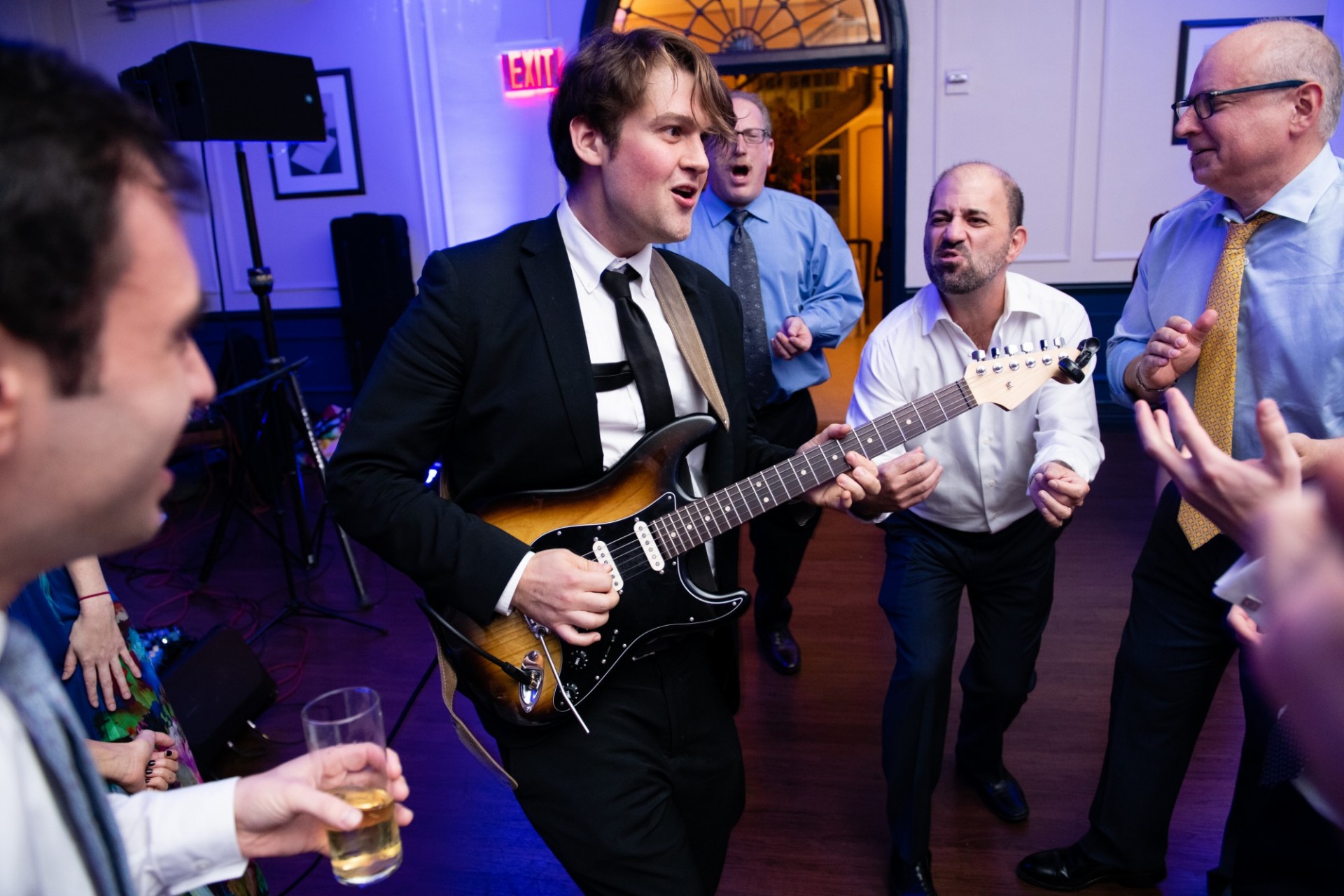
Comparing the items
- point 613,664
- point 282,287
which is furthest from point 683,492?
point 282,287

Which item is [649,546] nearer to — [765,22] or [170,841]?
[170,841]

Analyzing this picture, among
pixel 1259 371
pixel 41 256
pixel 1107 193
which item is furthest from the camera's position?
pixel 1107 193

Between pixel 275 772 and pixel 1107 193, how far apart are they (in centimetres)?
616

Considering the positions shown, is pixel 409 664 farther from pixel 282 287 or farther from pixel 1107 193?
pixel 1107 193

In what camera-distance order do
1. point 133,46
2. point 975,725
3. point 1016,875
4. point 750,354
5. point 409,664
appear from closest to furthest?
point 1016,875 → point 975,725 → point 750,354 → point 409,664 → point 133,46

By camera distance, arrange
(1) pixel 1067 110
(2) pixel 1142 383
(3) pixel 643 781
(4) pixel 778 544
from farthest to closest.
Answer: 1. (1) pixel 1067 110
2. (4) pixel 778 544
3. (2) pixel 1142 383
4. (3) pixel 643 781

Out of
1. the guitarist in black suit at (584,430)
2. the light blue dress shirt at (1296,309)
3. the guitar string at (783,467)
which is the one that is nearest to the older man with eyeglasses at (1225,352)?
the light blue dress shirt at (1296,309)

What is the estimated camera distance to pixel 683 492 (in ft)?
5.69

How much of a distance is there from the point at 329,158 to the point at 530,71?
1680 millimetres

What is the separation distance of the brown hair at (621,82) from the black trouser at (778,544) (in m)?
1.64

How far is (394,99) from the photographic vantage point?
650cm

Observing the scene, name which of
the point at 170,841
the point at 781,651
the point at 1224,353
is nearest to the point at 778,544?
the point at 781,651

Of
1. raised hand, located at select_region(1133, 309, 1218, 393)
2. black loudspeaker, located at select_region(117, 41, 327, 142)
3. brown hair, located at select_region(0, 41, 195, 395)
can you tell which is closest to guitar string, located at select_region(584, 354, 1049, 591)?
raised hand, located at select_region(1133, 309, 1218, 393)

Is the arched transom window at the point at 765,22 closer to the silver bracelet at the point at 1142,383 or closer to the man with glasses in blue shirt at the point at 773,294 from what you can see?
the man with glasses in blue shirt at the point at 773,294
